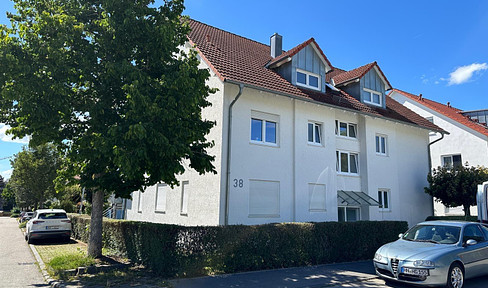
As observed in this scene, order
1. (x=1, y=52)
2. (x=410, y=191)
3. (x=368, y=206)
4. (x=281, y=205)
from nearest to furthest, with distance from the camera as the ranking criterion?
1. (x=1, y=52)
2. (x=281, y=205)
3. (x=368, y=206)
4. (x=410, y=191)

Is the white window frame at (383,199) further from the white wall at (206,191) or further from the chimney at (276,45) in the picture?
the white wall at (206,191)

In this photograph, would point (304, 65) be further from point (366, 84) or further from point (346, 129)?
point (366, 84)

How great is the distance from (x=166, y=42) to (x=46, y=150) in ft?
96.6

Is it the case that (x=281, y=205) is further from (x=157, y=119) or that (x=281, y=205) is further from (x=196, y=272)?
(x=157, y=119)

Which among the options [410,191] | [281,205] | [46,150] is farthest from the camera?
[46,150]

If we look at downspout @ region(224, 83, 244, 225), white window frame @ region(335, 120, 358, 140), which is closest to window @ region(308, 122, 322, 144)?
white window frame @ region(335, 120, 358, 140)

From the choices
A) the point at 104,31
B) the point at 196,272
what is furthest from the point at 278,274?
the point at 104,31

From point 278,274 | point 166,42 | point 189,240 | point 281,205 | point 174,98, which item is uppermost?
point 166,42

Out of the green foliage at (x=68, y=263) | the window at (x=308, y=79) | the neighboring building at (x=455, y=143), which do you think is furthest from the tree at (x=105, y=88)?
the neighboring building at (x=455, y=143)

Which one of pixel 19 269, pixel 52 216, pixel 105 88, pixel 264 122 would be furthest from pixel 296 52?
pixel 52 216

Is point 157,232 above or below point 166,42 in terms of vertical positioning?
below

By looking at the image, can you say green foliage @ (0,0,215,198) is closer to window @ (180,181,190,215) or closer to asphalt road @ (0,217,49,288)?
asphalt road @ (0,217,49,288)

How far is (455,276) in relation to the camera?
24.8ft

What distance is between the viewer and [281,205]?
13.4 metres
